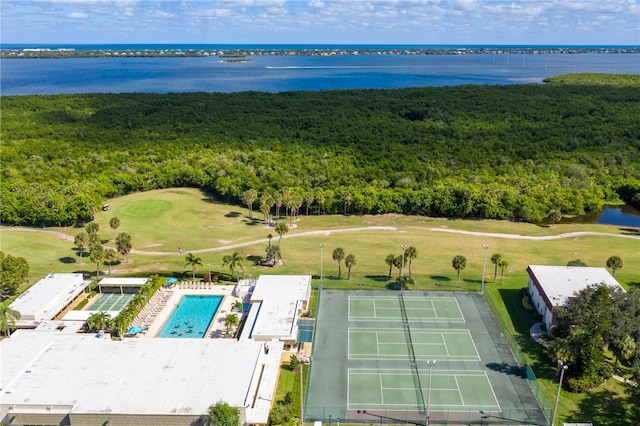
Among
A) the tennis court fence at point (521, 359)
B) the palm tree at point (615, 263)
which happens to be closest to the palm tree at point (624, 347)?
the tennis court fence at point (521, 359)

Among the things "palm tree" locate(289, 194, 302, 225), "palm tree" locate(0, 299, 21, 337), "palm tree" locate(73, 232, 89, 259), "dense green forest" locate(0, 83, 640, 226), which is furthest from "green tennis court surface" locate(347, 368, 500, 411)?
"palm tree" locate(73, 232, 89, 259)

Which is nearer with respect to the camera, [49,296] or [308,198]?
[49,296]

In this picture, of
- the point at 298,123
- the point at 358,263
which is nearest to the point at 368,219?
the point at 358,263

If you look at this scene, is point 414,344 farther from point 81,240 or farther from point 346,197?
point 81,240

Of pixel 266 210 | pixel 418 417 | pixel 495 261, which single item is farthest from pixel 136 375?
pixel 495 261

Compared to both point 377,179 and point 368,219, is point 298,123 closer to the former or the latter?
point 377,179

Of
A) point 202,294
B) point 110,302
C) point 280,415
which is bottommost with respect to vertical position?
point 110,302
